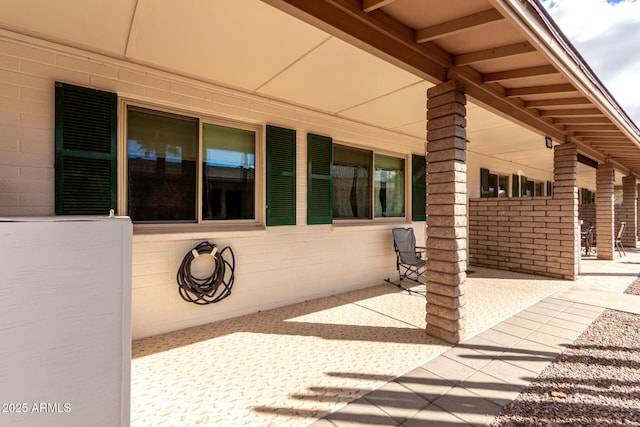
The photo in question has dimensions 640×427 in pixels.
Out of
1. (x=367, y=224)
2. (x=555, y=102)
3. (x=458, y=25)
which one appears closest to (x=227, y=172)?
(x=367, y=224)

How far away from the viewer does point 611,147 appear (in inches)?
241

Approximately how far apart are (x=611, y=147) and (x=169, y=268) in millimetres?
8302

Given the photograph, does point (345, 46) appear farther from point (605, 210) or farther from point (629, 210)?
point (629, 210)

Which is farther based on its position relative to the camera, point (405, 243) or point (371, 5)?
point (405, 243)

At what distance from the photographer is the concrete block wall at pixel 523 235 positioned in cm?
539

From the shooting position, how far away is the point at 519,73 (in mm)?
2910

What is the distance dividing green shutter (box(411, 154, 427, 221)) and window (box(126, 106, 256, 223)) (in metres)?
3.17

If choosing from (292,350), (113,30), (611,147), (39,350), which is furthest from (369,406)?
(611,147)

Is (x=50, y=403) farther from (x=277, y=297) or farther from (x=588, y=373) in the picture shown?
(x=588, y=373)

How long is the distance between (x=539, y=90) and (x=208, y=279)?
4145 millimetres

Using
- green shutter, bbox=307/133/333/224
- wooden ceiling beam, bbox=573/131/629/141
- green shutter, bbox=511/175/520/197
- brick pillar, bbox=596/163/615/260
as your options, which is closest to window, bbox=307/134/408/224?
green shutter, bbox=307/133/333/224

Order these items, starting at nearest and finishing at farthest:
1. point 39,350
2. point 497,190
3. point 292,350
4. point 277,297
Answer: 1. point 39,350
2. point 292,350
3. point 277,297
4. point 497,190

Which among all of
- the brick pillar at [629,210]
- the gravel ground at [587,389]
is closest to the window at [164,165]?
the gravel ground at [587,389]

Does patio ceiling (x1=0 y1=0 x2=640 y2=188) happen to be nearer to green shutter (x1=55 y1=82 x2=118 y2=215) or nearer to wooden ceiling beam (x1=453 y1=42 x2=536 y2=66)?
wooden ceiling beam (x1=453 y1=42 x2=536 y2=66)
